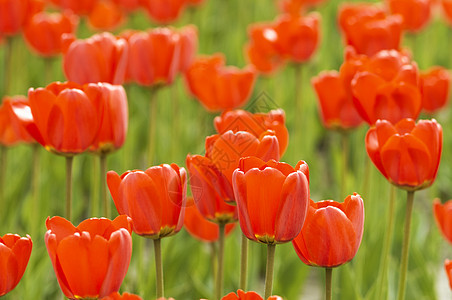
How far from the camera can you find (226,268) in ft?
6.22

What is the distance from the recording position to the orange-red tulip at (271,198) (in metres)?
0.97

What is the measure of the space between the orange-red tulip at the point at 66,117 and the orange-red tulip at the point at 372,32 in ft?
2.65

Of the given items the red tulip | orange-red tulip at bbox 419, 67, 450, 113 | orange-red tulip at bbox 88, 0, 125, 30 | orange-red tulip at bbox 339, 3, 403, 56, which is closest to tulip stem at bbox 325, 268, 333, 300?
orange-red tulip at bbox 339, 3, 403, 56

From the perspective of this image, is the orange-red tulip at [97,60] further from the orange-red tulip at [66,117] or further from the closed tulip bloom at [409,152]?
the closed tulip bloom at [409,152]

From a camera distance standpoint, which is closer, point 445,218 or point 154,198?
point 154,198

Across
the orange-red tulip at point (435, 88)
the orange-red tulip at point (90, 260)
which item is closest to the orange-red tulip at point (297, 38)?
the orange-red tulip at point (435, 88)

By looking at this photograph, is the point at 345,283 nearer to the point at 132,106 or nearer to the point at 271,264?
the point at 271,264

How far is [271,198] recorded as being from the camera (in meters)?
0.98

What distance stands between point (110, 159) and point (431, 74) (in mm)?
1019

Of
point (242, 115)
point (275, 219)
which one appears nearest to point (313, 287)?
point (242, 115)

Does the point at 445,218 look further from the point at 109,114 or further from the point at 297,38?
the point at 297,38

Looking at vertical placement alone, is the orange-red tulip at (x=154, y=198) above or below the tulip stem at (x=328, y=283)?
above

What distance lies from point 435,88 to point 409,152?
85 cm

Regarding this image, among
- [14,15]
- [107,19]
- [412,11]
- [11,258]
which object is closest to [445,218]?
[11,258]
